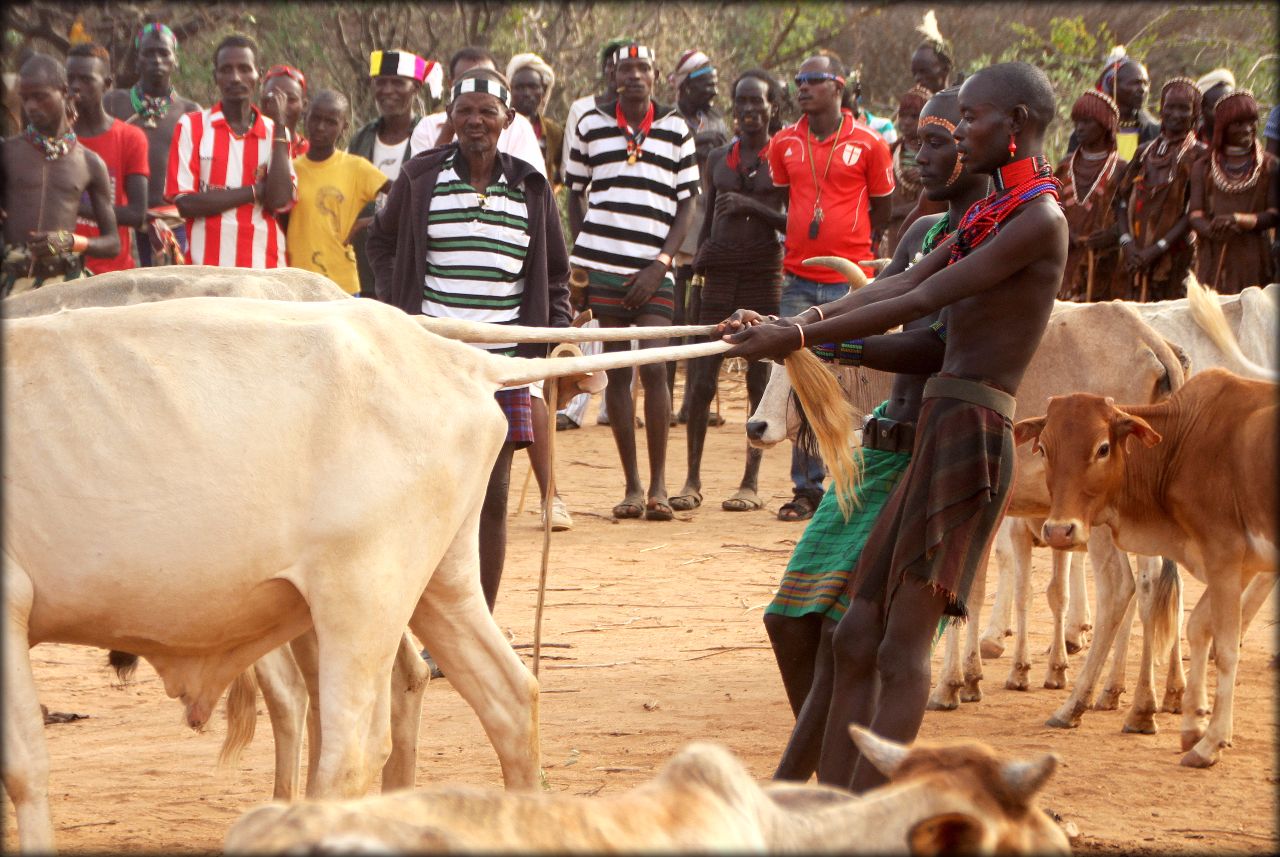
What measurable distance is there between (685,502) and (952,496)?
5.99 metres

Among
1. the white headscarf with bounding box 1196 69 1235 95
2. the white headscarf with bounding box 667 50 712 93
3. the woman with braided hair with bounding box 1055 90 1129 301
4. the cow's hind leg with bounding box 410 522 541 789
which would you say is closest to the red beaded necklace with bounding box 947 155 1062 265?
the cow's hind leg with bounding box 410 522 541 789

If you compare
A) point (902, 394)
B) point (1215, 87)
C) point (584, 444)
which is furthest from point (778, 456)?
point (902, 394)

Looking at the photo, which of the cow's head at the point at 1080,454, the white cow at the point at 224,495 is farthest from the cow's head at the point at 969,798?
the cow's head at the point at 1080,454

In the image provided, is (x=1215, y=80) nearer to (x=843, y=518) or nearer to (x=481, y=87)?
(x=481, y=87)

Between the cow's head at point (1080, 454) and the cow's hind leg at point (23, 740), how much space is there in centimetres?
334

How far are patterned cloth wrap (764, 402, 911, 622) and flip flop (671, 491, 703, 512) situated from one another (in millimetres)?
5306

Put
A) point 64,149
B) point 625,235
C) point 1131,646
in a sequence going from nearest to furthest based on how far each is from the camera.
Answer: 1. point 1131,646
2. point 64,149
3. point 625,235

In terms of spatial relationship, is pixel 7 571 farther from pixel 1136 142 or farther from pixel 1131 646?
pixel 1136 142

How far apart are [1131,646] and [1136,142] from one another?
6.46 m

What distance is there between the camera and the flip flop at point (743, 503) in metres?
10.1

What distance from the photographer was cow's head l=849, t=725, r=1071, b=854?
7.48 feet

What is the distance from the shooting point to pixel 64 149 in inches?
325

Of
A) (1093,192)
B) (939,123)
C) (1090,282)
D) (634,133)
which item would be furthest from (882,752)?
(1090,282)

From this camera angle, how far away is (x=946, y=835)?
231 centimetres
